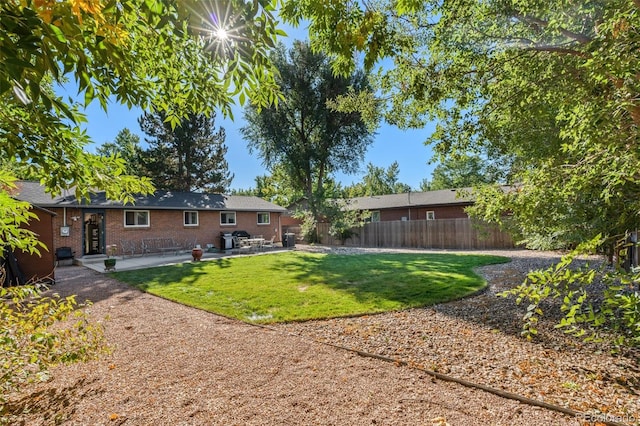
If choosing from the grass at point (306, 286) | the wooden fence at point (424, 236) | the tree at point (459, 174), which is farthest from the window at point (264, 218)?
the tree at point (459, 174)

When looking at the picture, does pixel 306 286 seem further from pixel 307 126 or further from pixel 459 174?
pixel 459 174

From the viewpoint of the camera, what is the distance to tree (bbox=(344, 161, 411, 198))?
54312 mm

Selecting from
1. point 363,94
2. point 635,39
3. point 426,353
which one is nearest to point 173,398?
point 426,353

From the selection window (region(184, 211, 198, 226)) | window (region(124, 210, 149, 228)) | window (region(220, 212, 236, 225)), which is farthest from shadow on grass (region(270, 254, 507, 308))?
window (region(124, 210, 149, 228))

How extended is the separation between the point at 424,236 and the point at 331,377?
19.2 m

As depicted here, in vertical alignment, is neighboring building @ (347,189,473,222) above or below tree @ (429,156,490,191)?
below

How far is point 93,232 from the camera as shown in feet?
57.2

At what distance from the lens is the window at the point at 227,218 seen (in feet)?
70.9

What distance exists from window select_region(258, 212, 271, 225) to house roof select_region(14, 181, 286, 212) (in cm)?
60

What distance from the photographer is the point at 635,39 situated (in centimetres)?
276

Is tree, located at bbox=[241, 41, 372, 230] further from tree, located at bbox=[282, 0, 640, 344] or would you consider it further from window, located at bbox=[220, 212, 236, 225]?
tree, located at bbox=[282, 0, 640, 344]

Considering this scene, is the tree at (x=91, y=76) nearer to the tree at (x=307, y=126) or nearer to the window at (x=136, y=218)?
the window at (x=136, y=218)

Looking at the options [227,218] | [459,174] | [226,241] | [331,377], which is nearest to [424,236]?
[226,241]

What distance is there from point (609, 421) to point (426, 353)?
196 centimetres
